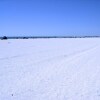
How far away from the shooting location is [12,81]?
7367 millimetres

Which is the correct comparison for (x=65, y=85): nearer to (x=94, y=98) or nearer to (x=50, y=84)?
(x=50, y=84)

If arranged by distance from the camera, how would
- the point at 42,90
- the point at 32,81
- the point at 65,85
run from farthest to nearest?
the point at 32,81 → the point at 65,85 → the point at 42,90

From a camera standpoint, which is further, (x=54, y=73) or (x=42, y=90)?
(x=54, y=73)

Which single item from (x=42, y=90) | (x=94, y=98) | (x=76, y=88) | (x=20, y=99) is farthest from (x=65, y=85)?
(x=20, y=99)

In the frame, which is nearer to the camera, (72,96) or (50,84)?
(72,96)

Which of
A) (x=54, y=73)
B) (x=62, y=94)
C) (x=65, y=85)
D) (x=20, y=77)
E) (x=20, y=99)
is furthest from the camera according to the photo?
(x=54, y=73)

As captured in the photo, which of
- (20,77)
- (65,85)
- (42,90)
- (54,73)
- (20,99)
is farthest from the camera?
(54,73)

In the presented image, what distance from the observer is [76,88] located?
6.48 metres

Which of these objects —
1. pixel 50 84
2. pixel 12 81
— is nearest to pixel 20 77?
pixel 12 81

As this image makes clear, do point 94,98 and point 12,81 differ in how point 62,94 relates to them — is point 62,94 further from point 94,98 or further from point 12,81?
point 12,81

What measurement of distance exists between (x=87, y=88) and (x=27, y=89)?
183cm

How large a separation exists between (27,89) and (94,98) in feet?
6.45

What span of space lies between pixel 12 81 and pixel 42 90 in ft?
5.13

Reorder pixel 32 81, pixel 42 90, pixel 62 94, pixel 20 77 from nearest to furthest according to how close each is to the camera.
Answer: pixel 62 94 → pixel 42 90 → pixel 32 81 → pixel 20 77
